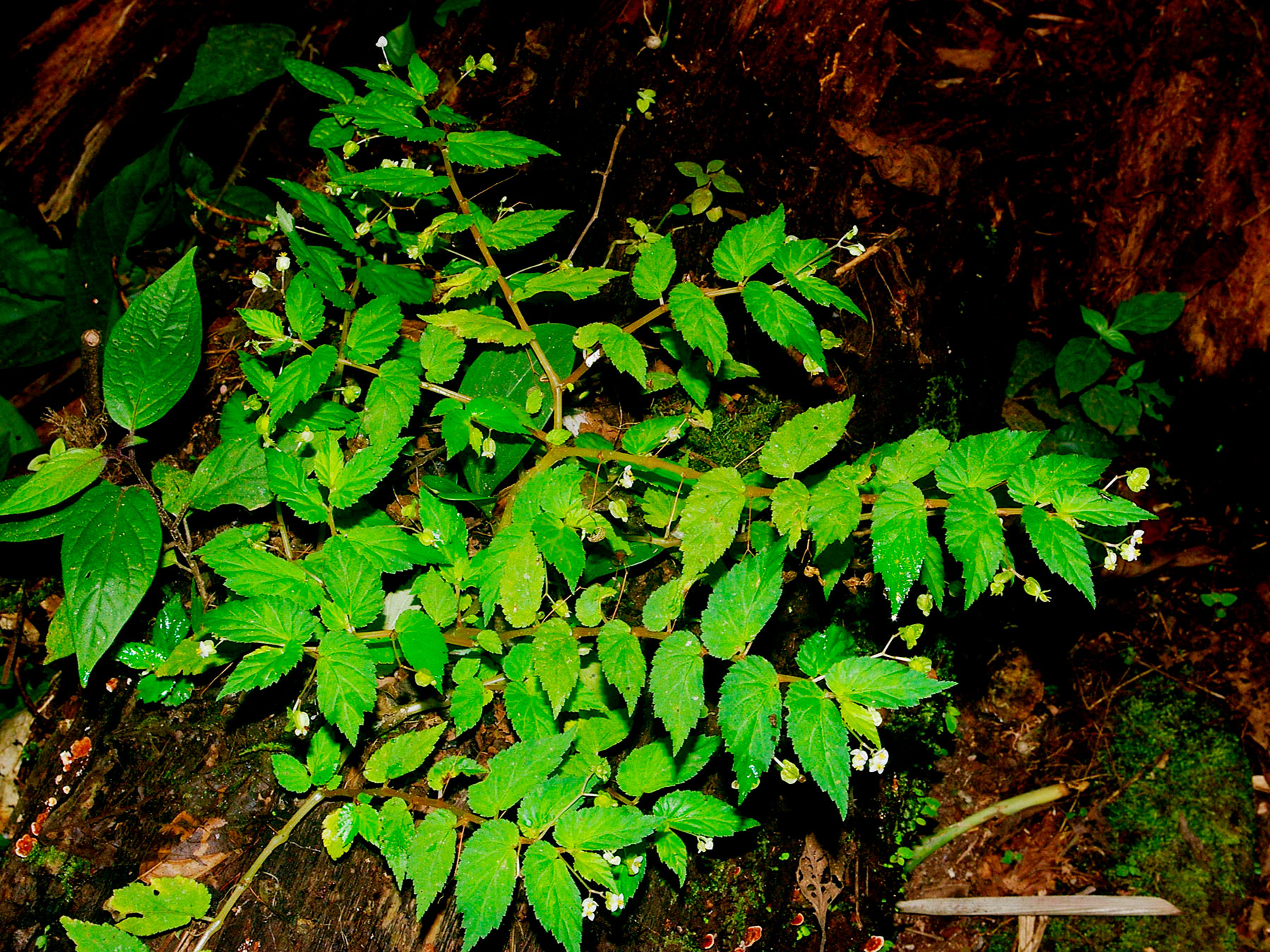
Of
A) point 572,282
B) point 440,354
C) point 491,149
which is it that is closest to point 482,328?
point 440,354

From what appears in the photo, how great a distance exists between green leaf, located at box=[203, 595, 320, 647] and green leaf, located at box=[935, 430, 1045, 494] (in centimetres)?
144

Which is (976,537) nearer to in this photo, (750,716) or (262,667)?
(750,716)

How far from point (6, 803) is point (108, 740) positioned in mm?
1204

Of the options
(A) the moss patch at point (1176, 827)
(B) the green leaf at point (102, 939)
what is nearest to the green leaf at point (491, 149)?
(B) the green leaf at point (102, 939)

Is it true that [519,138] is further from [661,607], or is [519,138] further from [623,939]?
[623,939]

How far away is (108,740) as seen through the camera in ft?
6.64

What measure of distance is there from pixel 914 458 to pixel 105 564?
2005mm

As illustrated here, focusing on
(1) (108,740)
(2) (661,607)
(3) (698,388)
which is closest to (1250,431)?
(3) (698,388)

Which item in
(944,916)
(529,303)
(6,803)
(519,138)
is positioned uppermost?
(519,138)

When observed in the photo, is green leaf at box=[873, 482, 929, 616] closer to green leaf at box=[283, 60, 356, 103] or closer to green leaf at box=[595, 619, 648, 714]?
green leaf at box=[595, 619, 648, 714]

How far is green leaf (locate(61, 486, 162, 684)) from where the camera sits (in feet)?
6.14

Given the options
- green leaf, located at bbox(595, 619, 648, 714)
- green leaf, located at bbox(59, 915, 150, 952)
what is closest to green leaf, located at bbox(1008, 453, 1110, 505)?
green leaf, located at bbox(595, 619, 648, 714)

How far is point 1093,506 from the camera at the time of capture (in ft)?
5.04

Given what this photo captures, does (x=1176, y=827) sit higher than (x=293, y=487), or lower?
lower
